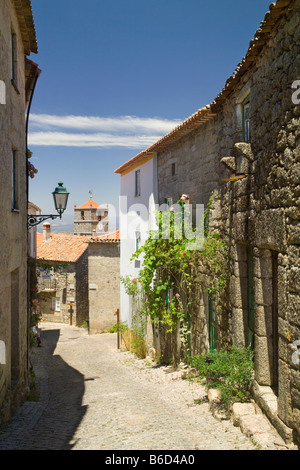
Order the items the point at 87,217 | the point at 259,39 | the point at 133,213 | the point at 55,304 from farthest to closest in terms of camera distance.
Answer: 1. the point at 87,217
2. the point at 55,304
3. the point at 133,213
4. the point at 259,39

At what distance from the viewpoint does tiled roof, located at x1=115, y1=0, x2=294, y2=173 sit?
5.18 m

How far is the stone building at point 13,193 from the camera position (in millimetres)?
6543

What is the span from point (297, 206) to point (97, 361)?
11.8 m

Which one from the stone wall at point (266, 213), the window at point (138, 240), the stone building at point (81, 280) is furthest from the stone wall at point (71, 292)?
the stone wall at point (266, 213)

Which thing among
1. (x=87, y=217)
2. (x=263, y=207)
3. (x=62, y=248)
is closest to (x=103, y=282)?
(x=62, y=248)

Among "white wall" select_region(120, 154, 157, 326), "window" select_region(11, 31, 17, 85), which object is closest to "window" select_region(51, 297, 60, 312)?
"white wall" select_region(120, 154, 157, 326)

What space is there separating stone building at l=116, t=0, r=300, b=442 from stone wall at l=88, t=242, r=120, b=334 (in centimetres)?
1535

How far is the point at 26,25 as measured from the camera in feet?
27.3

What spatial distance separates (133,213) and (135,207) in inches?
18.8

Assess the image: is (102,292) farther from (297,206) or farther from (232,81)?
(297,206)

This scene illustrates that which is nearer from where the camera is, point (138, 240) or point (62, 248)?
point (138, 240)

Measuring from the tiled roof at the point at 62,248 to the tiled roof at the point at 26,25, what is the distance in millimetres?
20124

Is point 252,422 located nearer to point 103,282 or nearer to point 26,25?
point 26,25
